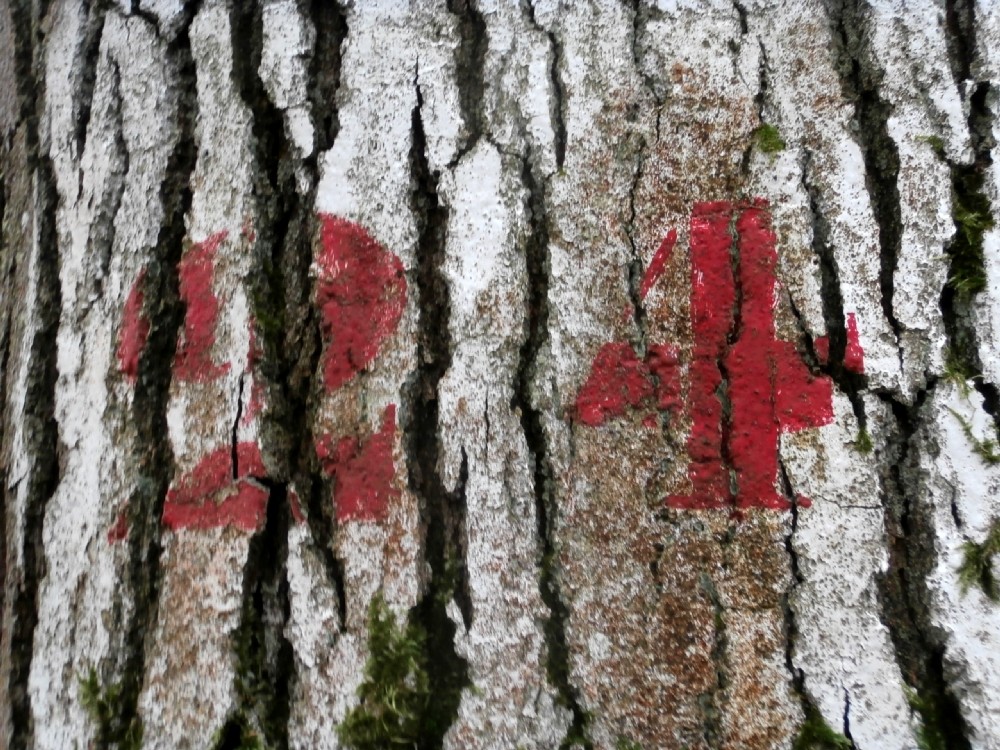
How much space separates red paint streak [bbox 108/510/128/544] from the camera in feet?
2.83

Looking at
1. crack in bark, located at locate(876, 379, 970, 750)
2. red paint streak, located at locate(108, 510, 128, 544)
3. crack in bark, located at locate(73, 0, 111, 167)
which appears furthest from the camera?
crack in bark, located at locate(73, 0, 111, 167)

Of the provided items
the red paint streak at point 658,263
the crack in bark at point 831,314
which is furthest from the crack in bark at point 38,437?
the crack in bark at point 831,314

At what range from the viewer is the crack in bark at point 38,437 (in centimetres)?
91

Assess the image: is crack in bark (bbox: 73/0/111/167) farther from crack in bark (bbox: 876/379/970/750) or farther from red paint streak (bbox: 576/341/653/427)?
crack in bark (bbox: 876/379/970/750)

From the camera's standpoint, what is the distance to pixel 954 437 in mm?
779

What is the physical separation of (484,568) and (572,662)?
0.12 metres

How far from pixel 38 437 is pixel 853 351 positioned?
2.99 feet

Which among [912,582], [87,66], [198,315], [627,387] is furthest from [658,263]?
[87,66]

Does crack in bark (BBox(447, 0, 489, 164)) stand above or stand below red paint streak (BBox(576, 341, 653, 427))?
above

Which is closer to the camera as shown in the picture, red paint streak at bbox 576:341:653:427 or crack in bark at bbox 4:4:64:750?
red paint streak at bbox 576:341:653:427

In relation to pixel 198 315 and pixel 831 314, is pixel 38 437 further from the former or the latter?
pixel 831 314

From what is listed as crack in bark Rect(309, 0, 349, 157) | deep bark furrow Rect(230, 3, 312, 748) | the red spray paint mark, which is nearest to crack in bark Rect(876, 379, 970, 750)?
the red spray paint mark

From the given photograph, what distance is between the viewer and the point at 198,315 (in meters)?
0.88

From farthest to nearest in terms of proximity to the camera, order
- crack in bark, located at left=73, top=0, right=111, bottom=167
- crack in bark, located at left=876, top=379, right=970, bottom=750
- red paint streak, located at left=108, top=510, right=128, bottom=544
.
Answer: crack in bark, located at left=73, top=0, right=111, bottom=167 → red paint streak, located at left=108, top=510, right=128, bottom=544 → crack in bark, located at left=876, top=379, right=970, bottom=750
